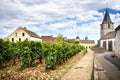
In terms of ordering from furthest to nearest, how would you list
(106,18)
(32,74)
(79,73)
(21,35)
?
(106,18) < (21,35) < (32,74) < (79,73)

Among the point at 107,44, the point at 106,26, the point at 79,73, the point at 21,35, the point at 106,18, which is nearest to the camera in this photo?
the point at 79,73

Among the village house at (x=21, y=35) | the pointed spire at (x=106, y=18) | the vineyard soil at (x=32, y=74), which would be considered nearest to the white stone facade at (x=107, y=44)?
the pointed spire at (x=106, y=18)

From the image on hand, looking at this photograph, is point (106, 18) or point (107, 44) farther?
point (106, 18)

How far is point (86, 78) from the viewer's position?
9305 millimetres

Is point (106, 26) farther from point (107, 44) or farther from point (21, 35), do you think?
point (21, 35)

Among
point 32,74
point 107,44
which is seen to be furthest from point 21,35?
point 32,74

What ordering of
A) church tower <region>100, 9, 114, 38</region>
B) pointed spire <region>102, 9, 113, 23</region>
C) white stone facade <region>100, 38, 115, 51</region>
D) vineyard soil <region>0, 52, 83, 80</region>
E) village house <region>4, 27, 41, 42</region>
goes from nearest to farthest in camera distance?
vineyard soil <region>0, 52, 83, 80</region> < village house <region>4, 27, 41, 42</region> < white stone facade <region>100, 38, 115, 51</region> < church tower <region>100, 9, 114, 38</region> < pointed spire <region>102, 9, 113, 23</region>

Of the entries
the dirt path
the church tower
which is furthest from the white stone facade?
the dirt path

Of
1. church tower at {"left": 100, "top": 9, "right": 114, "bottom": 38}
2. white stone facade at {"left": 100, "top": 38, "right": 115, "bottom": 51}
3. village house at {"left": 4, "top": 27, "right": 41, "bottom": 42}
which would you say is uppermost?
church tower at {"left": 100, "top": 9, "right": 114, "bottom": 38}

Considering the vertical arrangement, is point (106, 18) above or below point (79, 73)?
above

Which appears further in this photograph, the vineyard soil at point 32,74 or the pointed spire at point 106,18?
the pointed spire at point 106,18

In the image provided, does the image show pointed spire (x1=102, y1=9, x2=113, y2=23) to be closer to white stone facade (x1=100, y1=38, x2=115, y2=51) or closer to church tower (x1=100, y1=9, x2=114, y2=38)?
church tower (x1=100, y1=9, x2=114, y2=38)

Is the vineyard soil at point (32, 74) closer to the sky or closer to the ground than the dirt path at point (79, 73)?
closer to the ground

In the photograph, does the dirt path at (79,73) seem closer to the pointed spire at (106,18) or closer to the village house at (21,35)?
the village house at (21,35)
